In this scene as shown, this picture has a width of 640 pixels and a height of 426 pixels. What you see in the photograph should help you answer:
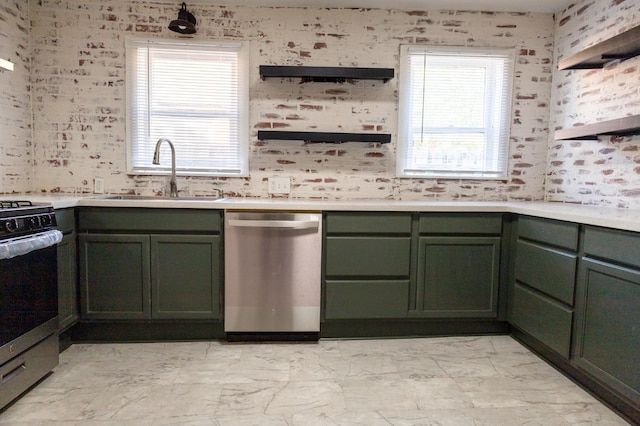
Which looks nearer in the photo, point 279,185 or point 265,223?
point 265,223

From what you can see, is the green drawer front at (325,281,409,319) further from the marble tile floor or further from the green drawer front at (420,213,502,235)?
the green drawer front at (420,213,502,235)

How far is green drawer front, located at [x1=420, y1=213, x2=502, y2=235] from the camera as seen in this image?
2.74 meters

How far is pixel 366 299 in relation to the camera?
2.74 meters

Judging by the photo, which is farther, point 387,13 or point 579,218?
point 387,13

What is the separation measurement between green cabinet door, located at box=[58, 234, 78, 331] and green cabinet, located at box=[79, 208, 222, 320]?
0.05m

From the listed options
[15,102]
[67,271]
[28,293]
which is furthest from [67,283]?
[15,102]

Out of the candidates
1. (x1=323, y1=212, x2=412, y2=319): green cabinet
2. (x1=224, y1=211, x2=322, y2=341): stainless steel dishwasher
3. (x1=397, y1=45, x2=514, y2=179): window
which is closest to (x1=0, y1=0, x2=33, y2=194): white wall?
(x1=224, y1=211, x2=322, y2=341): stainless steel dishwasher

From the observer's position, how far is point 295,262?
8.72 ft

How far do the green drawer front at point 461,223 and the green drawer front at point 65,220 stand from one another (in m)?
2.31

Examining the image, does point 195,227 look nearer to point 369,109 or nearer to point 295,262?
point 295,262

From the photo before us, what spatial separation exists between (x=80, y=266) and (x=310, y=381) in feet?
5.55

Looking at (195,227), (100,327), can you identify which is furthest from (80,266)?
(195,227)

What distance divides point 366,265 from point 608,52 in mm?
1964

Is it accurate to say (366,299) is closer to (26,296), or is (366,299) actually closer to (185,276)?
(185,276)
